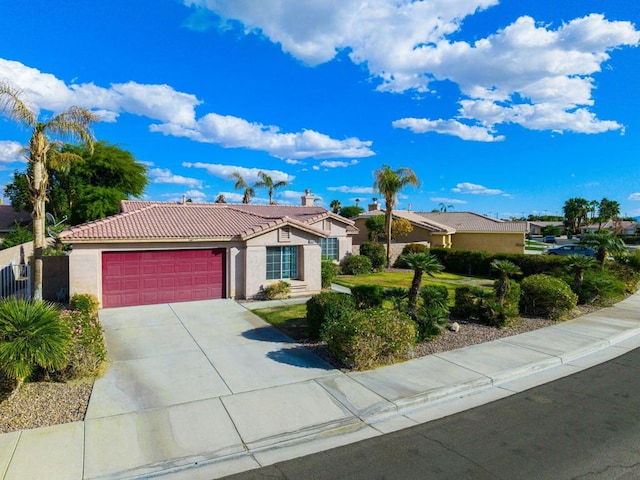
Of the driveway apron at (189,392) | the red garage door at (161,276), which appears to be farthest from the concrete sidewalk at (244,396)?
the red garage door at (161,276)

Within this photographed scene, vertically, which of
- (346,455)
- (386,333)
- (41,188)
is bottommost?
(346,455)

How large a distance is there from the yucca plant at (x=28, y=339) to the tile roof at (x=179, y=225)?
782 cm

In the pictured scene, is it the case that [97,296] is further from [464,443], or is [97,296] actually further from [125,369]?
[464,443]

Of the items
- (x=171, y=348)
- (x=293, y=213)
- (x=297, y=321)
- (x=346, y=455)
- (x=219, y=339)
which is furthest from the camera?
(x=293, y=213)

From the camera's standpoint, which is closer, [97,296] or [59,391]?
[59,391]

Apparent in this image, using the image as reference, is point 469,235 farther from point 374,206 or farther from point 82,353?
point 82,353

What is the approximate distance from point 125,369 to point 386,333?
6023 millimetres

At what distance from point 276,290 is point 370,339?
28.3 feet

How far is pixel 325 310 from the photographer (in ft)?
36.7

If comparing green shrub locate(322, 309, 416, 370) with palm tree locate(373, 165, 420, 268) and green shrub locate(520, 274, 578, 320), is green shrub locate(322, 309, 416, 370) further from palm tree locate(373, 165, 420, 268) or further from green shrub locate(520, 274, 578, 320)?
palm tree locate(373, 165, 420, 268)

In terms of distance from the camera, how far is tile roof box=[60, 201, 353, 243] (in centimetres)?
1560

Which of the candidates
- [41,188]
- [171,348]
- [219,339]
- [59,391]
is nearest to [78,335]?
[59,391]

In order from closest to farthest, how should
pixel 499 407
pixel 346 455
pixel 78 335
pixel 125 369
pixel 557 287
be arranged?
1. pixel 346 455
2. pixel 499 407
3. pixel 78 335
4. pixel 125 369
5. pixel 557 287

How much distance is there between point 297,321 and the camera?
13.7 m
